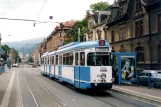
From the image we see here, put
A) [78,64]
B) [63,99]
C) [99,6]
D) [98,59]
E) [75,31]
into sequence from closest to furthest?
[63,99]
[98,59]
[78,64]
[75,31]
[99,6]

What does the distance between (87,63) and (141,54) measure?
15721mm

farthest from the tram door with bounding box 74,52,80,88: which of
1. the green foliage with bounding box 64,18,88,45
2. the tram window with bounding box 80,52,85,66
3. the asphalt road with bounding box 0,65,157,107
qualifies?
the green foliage with bounding box 64,18,88,45

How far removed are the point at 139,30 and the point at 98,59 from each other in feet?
54.1

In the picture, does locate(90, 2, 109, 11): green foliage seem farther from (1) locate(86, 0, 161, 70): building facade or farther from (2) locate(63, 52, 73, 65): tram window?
(2) locate(63, 52, 73, 65): tram window

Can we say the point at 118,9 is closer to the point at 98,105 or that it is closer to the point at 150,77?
the point at 150,77

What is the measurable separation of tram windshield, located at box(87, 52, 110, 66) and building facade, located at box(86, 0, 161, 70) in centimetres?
1186

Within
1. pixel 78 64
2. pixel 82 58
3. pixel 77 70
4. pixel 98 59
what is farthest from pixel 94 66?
pixel 77 70

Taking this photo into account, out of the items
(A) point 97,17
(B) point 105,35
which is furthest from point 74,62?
(A) point 97,17

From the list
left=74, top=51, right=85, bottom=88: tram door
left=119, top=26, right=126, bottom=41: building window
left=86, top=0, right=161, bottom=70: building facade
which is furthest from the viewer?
left=119, top=26, right=126, bottom=41: building window

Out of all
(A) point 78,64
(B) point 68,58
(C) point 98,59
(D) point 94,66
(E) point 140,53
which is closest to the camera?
(D) point 94,66

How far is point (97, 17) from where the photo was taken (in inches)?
2066

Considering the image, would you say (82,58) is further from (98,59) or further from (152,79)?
(152,79)

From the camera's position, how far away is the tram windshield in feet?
58.9

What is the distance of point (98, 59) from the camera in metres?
18.0
